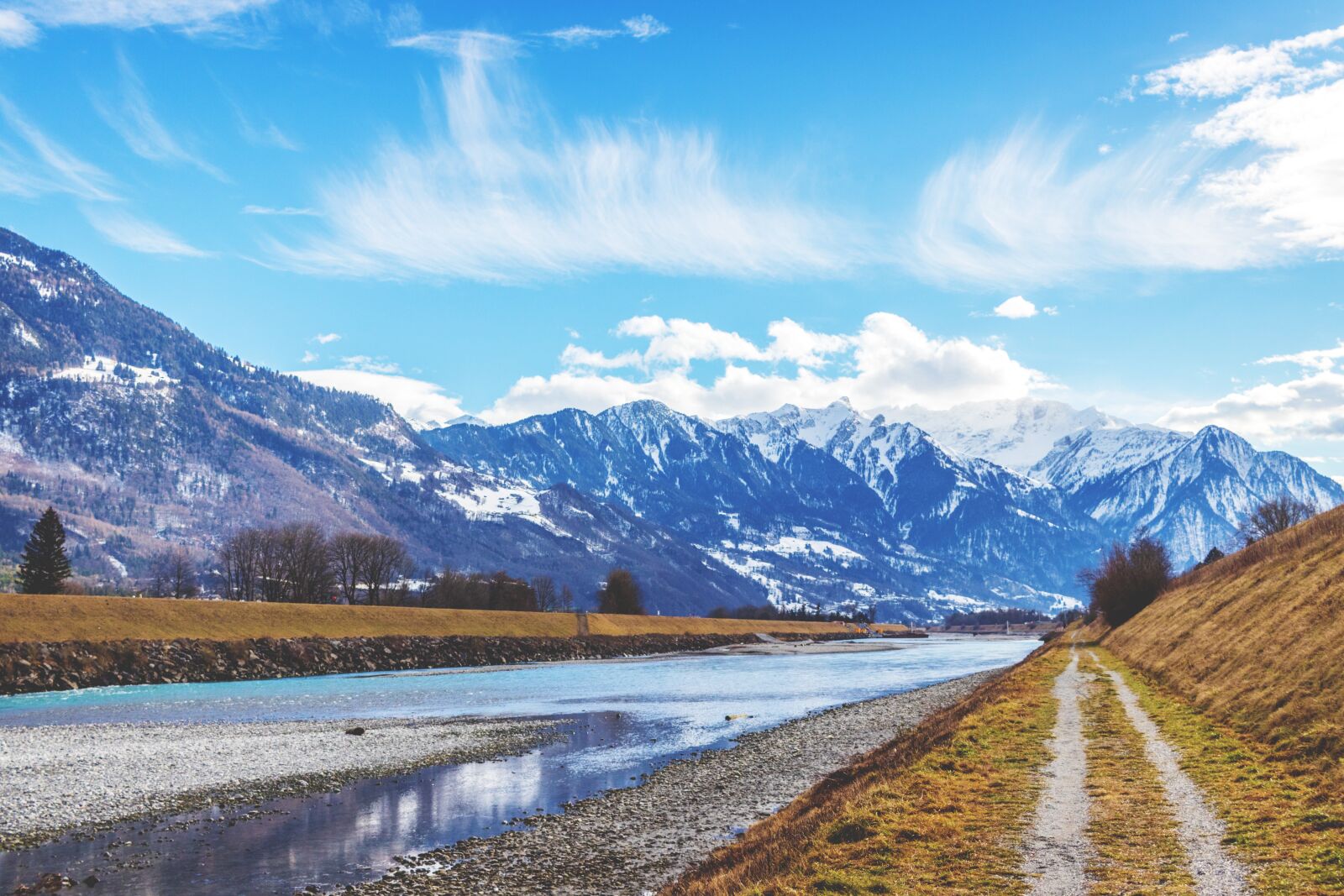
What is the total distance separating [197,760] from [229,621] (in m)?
66.2

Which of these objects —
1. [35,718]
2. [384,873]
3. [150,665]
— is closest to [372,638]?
[150,665]

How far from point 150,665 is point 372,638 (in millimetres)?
29883

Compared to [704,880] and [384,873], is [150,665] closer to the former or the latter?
[384,873]

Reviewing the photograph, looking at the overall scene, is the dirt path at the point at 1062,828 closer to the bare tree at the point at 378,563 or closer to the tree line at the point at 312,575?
the tree line at the point at 312,575

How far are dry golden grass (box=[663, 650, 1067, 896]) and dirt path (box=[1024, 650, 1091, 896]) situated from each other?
0.32 meters

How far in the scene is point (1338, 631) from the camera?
24672 millimetres

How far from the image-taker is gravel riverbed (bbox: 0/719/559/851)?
27.4 metres

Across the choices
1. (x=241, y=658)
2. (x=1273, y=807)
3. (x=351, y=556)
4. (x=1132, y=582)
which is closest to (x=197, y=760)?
(x=1273, y=807)

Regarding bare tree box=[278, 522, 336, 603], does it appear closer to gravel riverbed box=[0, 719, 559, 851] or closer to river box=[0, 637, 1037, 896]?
river box=[0, 637, 1037, 896]

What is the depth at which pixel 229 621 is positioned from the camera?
9669 centimetres

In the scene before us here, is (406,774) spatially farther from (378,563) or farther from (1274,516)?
(378,563)

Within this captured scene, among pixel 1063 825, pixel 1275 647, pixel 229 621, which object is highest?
pixel 1275 647

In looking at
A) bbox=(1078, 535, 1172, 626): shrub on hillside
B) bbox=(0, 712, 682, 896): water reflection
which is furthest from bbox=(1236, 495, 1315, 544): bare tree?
bbox=(0, 712, 682, 896): water reflection

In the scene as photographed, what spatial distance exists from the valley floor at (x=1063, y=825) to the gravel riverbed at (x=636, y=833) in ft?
5.15
